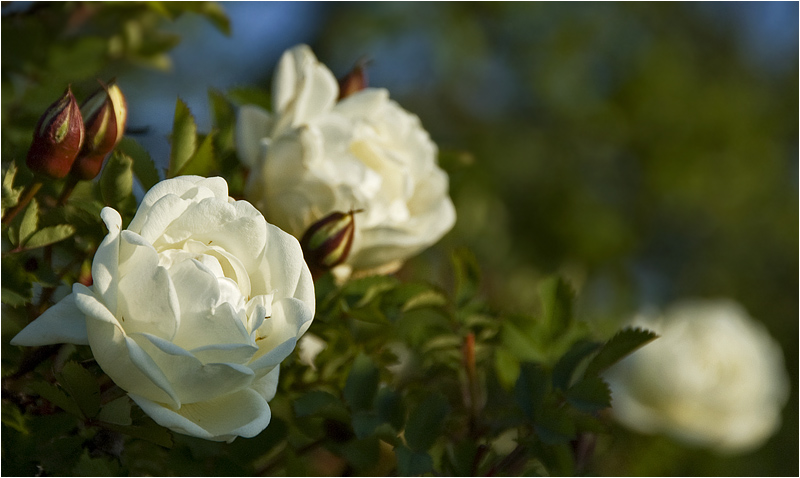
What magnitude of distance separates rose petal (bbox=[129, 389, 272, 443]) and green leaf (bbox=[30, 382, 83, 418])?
73 mm

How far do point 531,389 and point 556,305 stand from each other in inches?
5.4

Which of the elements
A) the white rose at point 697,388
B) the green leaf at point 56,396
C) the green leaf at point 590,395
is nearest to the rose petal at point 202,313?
the green leaf at point 56,396

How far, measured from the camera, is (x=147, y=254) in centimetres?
50

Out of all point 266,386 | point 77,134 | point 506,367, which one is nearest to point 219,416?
point 266,386

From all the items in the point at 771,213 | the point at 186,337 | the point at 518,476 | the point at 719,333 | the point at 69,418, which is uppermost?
the point at 186,337

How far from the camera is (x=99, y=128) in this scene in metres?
0.63

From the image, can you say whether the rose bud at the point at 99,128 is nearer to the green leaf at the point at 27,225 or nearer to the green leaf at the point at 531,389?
the green leaf at the point at 27,225

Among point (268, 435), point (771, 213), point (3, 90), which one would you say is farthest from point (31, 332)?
point (771, 213)

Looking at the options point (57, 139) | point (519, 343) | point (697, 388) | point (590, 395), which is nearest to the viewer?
point (57, 139)

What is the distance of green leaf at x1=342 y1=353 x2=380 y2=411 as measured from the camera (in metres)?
0.69

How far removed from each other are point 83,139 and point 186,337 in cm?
22

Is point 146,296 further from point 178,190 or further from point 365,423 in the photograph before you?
point 365,423

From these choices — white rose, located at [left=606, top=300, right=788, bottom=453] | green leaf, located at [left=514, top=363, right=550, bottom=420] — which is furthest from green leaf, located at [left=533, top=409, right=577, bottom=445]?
white rose, located at [left=606, top=300, right=788, bottom=453]

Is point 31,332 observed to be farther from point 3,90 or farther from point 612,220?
point 612,220
